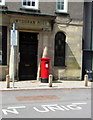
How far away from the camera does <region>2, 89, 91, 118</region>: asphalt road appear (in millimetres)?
6950

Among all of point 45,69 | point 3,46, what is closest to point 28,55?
point 3,46

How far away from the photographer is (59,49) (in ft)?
51.1

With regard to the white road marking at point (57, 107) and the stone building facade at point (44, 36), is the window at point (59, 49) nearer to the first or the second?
the stone building facade at point (44, 36)

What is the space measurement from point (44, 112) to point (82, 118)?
1.33 meters

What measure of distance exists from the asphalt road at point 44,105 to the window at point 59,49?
5.21m

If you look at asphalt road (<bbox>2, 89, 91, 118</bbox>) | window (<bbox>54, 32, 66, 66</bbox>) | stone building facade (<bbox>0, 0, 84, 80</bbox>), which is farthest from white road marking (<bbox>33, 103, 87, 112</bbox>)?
window (<bbox>54, 32, 66, 66</bbox>)

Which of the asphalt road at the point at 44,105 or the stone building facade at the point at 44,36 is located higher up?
the stone building facade at the point at 44,36

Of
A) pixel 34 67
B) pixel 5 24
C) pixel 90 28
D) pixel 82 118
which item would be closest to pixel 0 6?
pixel 5 24

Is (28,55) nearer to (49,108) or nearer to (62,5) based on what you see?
(62,5)

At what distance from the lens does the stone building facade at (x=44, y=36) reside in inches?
551

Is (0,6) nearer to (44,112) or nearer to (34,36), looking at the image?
(34,36)

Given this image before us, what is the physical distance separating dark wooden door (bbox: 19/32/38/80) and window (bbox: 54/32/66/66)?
5.09 ft

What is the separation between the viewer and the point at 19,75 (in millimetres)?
14688

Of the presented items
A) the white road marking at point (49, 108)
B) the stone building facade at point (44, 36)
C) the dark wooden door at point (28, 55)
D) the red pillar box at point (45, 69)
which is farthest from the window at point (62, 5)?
the white road marking at point (49, 108)
